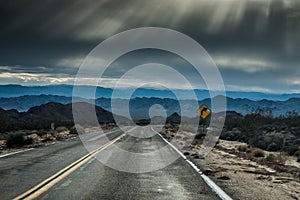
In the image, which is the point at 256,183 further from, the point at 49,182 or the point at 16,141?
the point at 16,141

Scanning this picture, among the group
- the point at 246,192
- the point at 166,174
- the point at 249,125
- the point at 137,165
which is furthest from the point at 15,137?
the point at 249,125

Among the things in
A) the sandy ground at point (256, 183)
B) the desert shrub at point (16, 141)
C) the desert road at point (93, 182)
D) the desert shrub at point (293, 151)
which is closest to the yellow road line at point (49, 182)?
the desert road at point (93, 182)

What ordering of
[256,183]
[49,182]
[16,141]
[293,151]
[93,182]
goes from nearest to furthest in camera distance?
[49,182], [93,182], [256,183], [293,151], [16,141]

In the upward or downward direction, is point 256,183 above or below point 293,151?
above

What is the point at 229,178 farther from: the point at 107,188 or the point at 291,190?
the point at 107,188

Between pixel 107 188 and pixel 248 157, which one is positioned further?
pixel 248 157

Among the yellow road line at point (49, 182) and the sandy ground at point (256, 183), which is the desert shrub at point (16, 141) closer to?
the yellow road line at point (49, 182)

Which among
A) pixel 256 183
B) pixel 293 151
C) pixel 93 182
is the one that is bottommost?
pixel 293 151

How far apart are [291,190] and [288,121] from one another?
39.1m

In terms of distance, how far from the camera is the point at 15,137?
2617 centimetres

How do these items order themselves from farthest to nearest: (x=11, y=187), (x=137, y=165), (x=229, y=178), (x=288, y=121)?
(x=288, y=121)
(x=137, y=165)
(x=229, y=178)
(x=11, y=187)

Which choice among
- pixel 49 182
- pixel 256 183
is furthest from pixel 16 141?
pixel 256 183

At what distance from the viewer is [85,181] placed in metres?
10.1

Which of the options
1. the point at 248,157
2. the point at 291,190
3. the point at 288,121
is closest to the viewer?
the point at 291,190
